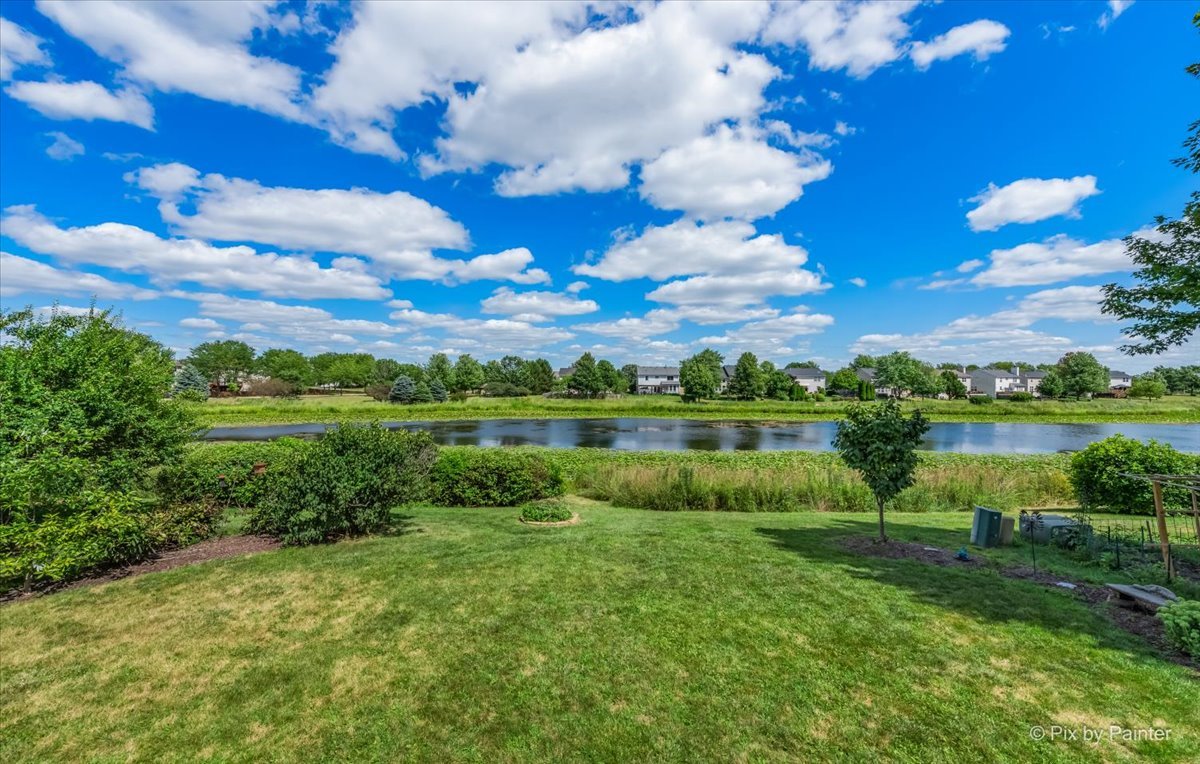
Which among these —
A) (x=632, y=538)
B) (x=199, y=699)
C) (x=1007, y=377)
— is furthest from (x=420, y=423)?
(x=1007, y=377)

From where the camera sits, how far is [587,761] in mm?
3645

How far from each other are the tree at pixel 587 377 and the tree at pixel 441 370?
21.4 metres

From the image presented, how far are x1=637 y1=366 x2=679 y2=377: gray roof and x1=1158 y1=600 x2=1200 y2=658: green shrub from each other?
106 meters

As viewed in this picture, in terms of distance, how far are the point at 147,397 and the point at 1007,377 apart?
139 meters

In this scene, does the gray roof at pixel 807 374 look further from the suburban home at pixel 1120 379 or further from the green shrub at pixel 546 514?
the green shrub at pixel 546 514

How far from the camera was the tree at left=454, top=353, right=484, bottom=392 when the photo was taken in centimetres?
8675

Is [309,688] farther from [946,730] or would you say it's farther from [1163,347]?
[1163,347]

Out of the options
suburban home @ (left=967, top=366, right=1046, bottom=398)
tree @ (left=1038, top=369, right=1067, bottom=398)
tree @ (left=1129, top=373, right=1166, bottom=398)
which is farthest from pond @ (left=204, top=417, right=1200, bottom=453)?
suburban home @ (left=967, top=366, right=1046, bottom=398)

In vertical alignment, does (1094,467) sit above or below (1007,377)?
below

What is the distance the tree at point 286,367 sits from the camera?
85.0m

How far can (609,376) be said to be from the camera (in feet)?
292

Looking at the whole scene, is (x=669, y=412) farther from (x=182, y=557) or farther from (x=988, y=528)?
(x=182, y=557)

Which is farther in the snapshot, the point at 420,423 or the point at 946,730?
the point at 420,423

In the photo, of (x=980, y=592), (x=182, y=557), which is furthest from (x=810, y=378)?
(x=182, y=557)
